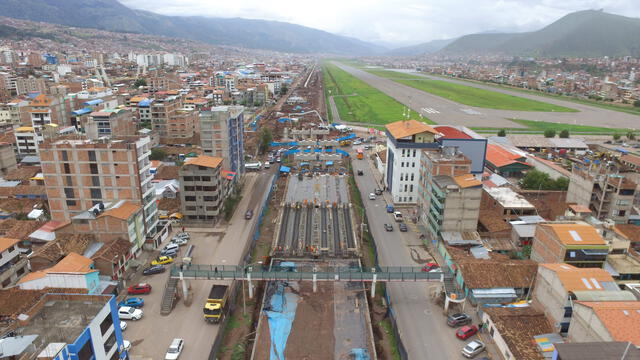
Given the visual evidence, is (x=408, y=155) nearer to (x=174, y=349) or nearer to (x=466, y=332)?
(x=466, y=332)

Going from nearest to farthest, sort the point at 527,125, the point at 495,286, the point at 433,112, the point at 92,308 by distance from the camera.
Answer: the point at 92,308 → the point at 495,286 → the point at 527,125 → the point at 433,112

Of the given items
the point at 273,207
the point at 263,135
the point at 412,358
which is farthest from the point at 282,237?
the point at 263,135

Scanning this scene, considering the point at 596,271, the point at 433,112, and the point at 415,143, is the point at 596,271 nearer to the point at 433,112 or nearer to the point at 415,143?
the point at 415,143

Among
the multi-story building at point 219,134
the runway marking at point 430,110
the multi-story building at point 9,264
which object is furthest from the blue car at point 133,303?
the runway marking at point 430,110

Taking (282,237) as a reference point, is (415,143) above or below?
above

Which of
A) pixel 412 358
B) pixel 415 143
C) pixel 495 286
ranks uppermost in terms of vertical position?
pixel 415 143

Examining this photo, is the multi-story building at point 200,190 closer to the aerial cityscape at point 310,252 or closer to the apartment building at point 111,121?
the aerial cityscape at point 310,252
